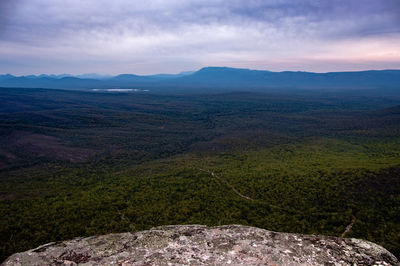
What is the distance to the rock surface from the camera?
21.9 feet

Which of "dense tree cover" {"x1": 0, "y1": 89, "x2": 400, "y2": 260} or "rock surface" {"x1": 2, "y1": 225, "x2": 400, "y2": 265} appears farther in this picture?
"dense tree cover" {"x1": 0, "y1": 89, "x2": 400, "y2": 260}

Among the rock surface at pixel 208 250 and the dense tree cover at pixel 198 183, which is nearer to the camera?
the rock surface at pixel 208 250

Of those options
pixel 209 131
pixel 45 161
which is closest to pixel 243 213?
pixel 45 161

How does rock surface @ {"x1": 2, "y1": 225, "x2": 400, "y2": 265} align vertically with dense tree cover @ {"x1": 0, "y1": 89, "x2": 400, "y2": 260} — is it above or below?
above

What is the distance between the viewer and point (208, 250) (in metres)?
7.17

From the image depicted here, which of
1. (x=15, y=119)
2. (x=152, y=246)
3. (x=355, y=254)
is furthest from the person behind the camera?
(x=15, y=119)

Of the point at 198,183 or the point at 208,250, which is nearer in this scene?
the point at 208,250

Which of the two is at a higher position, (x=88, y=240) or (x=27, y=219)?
(x=88, y=240)

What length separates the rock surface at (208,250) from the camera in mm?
6680

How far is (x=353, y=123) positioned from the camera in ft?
277

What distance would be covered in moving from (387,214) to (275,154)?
1103 inches

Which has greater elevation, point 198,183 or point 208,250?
point 208,250

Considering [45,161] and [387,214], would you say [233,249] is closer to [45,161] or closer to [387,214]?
[387,214]

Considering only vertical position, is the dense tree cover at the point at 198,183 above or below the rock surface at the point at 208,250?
below
